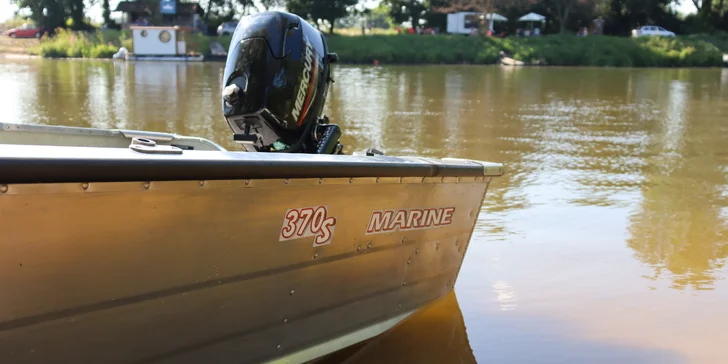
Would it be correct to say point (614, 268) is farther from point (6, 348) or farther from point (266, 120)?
point (6, 348)

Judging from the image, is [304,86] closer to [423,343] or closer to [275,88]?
[275,88]

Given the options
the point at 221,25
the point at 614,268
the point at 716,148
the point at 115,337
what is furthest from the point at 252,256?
the point at 221,25

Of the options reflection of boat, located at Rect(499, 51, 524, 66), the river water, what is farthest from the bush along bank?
the river water

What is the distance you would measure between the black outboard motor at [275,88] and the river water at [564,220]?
3.85ft

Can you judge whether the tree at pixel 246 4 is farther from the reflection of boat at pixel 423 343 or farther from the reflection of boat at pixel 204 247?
the reflection of boat at pixel 204 247

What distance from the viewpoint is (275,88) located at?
3791mm

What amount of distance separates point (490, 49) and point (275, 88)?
132ft

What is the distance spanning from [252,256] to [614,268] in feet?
10.7

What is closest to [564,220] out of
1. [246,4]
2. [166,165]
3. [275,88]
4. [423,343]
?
[423,343]

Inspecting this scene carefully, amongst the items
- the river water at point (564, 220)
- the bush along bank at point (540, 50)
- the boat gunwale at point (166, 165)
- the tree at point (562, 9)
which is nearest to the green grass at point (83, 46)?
the bush along bank at point (540, 50)

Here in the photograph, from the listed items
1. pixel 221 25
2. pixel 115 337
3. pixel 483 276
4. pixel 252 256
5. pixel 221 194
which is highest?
pixel 221 25

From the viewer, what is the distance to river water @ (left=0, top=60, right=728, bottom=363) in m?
4.07

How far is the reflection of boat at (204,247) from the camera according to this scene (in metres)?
2.17

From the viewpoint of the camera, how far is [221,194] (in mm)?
2516
